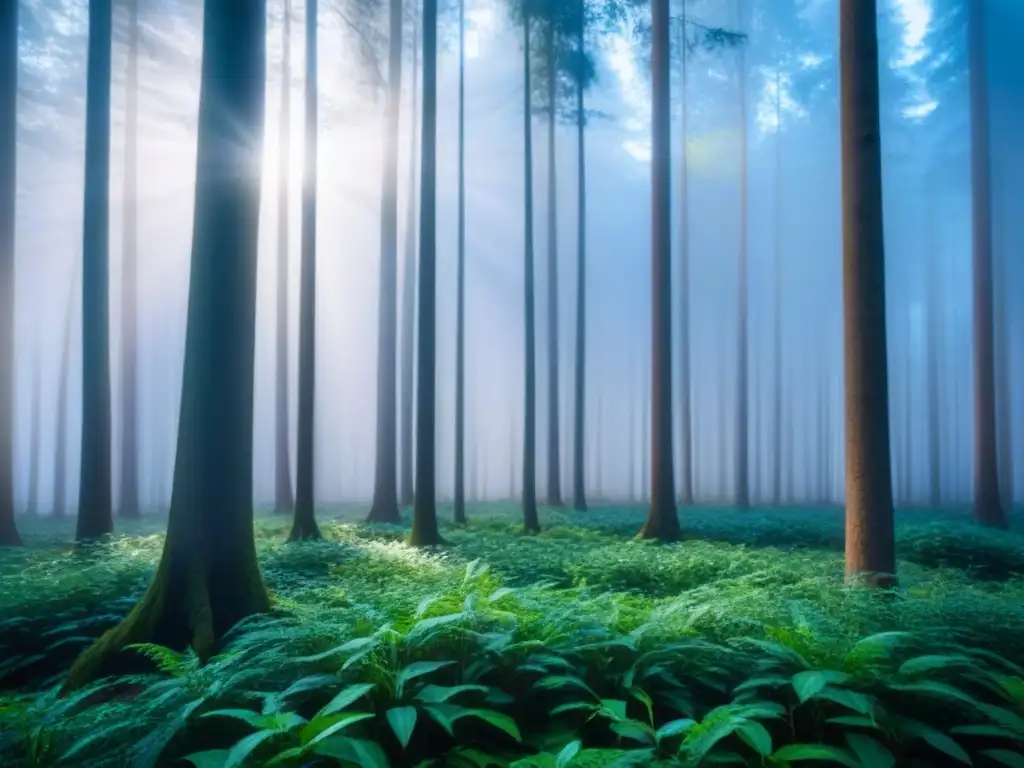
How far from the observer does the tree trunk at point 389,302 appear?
17.0 meters

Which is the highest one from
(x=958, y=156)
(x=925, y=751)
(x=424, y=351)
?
(x=958, y=156)

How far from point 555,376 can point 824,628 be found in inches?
719

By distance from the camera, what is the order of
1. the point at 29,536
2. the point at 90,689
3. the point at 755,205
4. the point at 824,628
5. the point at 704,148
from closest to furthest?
the point at 90,689 < the point at 824,628 < the point at 29,536 < the point at 704,148 < the point at 755,205

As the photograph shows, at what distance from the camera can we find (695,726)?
8.40ft

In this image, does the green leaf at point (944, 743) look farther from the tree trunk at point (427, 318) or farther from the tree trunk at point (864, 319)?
the tree trunk at point (427, 318)

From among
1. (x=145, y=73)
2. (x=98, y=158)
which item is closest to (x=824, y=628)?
(x=98, y=158)

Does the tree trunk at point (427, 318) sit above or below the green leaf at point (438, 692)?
above

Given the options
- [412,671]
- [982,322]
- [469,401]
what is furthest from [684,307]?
[412,671]

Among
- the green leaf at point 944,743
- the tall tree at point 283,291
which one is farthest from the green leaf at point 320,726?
the tall tree at point 283,291

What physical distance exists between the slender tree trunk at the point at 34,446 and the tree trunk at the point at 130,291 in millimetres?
9843

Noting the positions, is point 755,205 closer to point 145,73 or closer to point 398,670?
point 145,73

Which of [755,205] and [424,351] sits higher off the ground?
[755,205]

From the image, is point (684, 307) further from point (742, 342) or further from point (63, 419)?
point (63, 419)

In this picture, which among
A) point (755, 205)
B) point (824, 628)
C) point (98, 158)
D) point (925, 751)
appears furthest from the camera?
point (755, 205)
